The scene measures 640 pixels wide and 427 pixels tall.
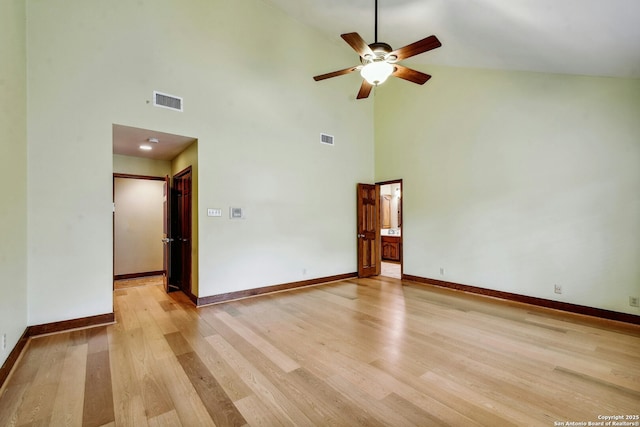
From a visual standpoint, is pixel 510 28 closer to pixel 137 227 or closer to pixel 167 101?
pixel 167 101

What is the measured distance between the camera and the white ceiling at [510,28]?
289 cm

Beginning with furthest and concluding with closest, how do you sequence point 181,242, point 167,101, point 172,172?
1. point 172,172
2. point 181,242
3. point 167,101

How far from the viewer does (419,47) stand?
285cm

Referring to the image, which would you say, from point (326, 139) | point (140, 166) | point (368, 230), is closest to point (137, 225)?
point (140, 166)

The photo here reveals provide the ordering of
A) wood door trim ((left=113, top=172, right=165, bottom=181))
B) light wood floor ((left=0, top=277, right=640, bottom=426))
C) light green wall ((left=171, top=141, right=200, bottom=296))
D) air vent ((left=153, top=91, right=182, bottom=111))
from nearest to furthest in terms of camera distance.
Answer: light wood floor ((left=0, top=277, right=640, bottom=426)), air vent ((left=153, top=91, right=182, bottom=111)), light green wall ((left=171, top=141, right=200, bottom=296)), wood door trim ((left=113, top=172, right=165, bottom=181))

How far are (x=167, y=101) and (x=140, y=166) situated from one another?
99.0 inches

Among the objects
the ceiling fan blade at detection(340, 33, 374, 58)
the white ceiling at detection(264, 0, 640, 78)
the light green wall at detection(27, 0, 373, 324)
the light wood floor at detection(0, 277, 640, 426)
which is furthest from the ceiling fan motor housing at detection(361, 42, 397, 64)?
the light wood floor at detection(0, 277, 640, 426)

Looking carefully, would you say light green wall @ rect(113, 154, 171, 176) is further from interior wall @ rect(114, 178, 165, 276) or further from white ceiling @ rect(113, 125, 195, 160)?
interior wall @ rect(114, 178, 165, 276)

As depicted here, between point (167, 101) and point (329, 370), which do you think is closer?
point (329, 370)

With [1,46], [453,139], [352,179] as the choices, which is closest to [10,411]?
[1,46]

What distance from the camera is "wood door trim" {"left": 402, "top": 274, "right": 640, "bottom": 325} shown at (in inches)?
151

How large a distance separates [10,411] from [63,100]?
3.27 meters

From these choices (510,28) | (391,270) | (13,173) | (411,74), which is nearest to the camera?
(13,173)

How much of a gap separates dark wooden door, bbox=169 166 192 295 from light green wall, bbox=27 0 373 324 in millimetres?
645
